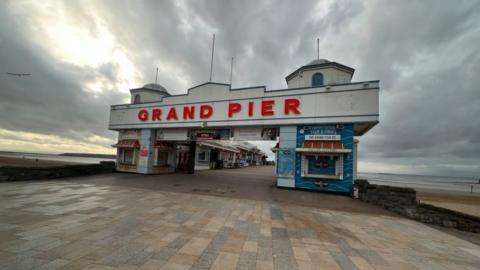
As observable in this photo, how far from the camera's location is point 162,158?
19281mm

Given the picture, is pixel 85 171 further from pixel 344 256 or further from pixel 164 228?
pixel 344 256

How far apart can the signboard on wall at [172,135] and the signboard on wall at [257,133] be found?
5.48 m

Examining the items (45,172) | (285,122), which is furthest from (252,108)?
(45,172)

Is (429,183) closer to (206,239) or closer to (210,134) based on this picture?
(210,134)

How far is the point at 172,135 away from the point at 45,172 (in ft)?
30.0

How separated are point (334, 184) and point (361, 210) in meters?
3.31

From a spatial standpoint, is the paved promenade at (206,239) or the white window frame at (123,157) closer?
the paved promenade at (206,239)

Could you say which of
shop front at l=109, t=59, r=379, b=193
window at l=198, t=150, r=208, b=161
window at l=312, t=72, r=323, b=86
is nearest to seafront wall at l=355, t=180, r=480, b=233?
shop front at l=109, t=59, r=379, b=193

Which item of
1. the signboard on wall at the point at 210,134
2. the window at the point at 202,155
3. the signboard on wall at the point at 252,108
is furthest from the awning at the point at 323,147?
the window at the point at 202,155

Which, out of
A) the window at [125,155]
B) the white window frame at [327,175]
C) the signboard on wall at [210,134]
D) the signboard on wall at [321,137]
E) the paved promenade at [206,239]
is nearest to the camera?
the paved promenade at [206,239]

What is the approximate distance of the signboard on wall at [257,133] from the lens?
13.8 metres

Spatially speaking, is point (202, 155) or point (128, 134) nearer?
point (128, 134)

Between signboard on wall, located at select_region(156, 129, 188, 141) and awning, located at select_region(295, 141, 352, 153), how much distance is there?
1038 cm

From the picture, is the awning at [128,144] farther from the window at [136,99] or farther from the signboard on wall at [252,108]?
the window at [136,99]
